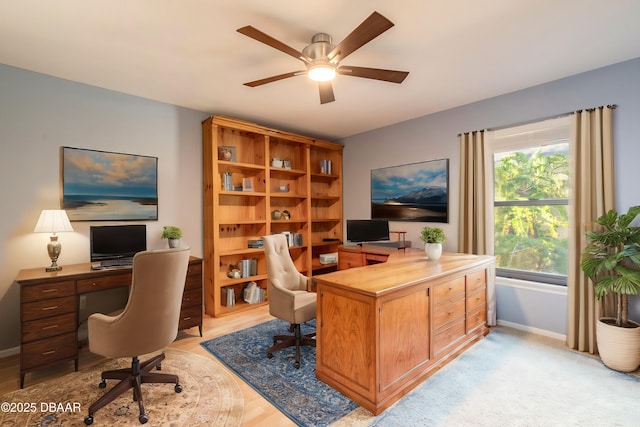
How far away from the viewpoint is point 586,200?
9.24ft

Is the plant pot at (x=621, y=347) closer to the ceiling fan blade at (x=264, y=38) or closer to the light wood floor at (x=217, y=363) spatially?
the light wood floor at (x=217, y=363)

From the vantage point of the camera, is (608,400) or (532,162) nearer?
(608,400)

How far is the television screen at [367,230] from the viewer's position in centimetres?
427

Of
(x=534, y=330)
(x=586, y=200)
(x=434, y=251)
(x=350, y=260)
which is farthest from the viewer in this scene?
(x=350, y=260)

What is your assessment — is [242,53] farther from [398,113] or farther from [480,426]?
[480,426]

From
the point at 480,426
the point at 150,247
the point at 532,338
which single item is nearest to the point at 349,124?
the point at 150,247

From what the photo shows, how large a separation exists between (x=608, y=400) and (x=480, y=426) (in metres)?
1.06

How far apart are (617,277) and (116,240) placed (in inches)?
182

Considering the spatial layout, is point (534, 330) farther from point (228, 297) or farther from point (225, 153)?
point (225, 153)

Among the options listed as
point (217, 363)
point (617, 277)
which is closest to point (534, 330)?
point (617, 277)

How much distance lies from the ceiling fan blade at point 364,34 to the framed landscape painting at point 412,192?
2.48 metres

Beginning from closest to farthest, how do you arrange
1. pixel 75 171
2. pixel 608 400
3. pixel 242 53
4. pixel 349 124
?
pixel 608 400 → pixel 242 53 → pixel 75 171 → pixel 349 124

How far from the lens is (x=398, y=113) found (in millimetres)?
4070

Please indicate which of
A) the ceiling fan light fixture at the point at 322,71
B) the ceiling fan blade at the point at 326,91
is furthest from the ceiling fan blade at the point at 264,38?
the ceiling fan blade at the point at 326,91
